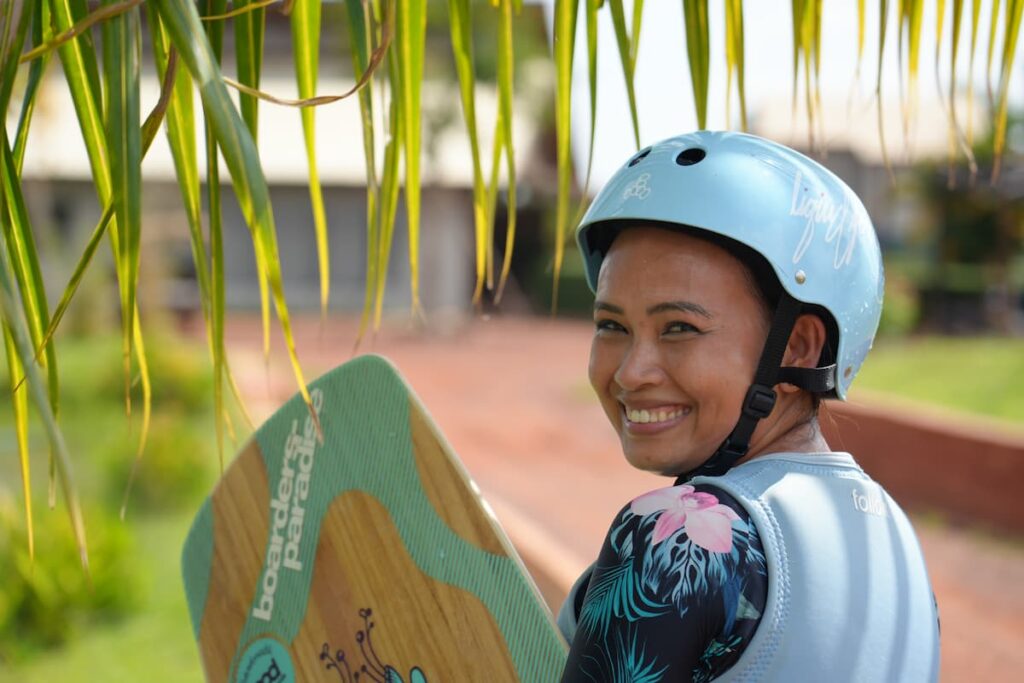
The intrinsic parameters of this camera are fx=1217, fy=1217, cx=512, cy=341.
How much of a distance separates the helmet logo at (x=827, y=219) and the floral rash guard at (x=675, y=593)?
47cm

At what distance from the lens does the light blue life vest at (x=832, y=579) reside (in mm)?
1299

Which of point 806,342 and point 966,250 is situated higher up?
point 806,342

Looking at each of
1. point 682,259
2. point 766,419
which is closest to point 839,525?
point 766,419

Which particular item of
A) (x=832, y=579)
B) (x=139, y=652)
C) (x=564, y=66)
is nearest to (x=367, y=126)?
(x=564, y=66)

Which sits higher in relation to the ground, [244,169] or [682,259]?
[244,169]

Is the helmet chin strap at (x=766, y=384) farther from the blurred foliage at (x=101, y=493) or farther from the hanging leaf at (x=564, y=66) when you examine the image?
the blurred foliage at (x=101, y=493)

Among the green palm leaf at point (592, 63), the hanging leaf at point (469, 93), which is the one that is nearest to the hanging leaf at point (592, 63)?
the green palm leaf at point (592, 63)

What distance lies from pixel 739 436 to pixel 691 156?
0.41m

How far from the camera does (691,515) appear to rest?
130 cm

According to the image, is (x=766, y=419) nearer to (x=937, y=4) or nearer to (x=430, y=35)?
(x=937, y=4)

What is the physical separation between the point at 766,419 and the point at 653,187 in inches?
13.5

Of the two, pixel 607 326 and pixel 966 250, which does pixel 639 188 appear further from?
pixel 966 250

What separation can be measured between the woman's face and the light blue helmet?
39 millimetres

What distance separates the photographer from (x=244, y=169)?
4.05 feet
